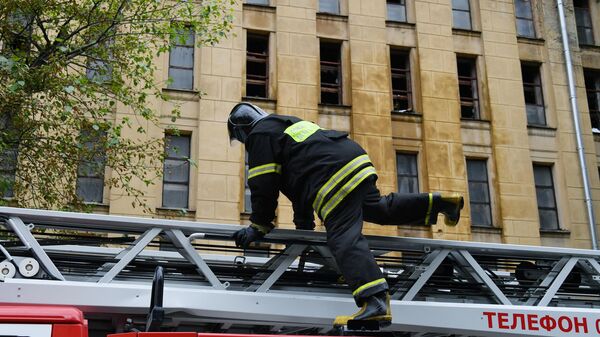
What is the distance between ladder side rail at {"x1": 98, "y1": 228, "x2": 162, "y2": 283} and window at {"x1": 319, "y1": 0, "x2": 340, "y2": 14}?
53.2ft

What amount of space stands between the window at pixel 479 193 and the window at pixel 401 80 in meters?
2.31

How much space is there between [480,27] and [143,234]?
58.5 feet

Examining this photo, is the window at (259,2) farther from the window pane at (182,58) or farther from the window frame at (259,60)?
the window pane at (182,58)

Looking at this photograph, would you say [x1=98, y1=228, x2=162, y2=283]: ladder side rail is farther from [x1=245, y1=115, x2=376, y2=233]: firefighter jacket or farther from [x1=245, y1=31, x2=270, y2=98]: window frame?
[x1=245, y1=31, x2=270, y2=98]: window frame

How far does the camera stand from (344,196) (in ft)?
14.4

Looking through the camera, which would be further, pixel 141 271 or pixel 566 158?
pixel 566 158

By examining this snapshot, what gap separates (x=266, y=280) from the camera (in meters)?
4.45

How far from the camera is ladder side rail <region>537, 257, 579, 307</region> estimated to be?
4.80 metres

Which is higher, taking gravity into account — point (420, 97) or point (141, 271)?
point (420, 97)

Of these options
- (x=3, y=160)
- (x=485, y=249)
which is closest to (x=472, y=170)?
(x=3, y=160)

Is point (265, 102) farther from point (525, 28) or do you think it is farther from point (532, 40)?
Answer: point (525, 28)

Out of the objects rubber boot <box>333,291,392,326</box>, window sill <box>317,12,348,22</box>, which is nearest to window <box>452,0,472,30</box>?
window sill <box>317,12,348,22</box>

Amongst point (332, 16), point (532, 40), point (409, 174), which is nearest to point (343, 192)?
point (409, 174)

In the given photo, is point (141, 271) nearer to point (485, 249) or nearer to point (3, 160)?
point (485, 249)
